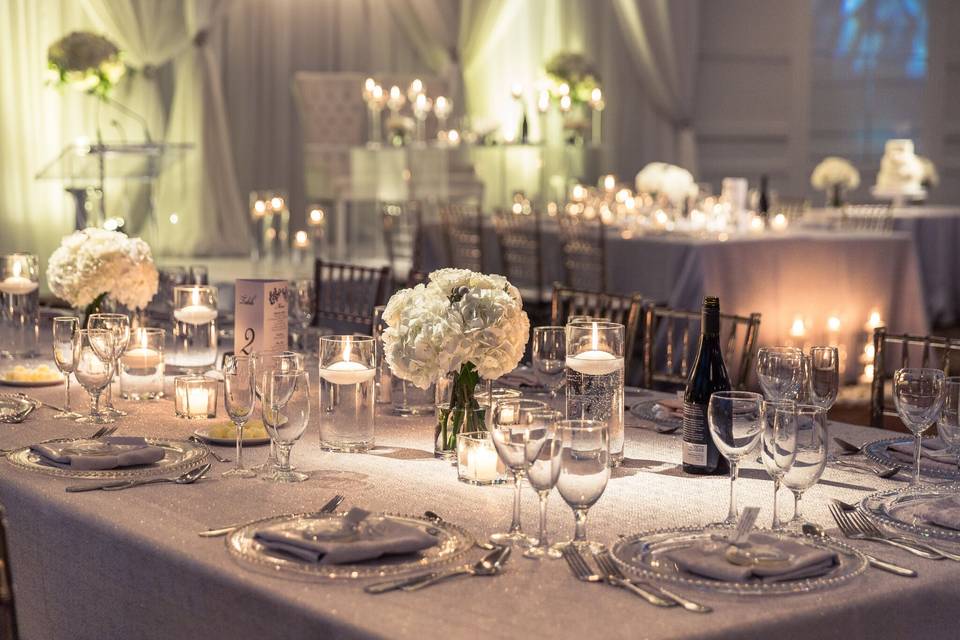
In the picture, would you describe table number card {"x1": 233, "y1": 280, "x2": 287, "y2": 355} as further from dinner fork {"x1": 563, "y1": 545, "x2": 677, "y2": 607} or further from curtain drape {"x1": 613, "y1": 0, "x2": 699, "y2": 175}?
curtain drape {"x1": 613, "y1": 0, "x2": 699, "y2": 175}

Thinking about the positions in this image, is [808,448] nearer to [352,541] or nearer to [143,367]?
[352,541]

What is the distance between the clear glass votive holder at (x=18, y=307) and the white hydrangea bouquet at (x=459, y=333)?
1.32 metres

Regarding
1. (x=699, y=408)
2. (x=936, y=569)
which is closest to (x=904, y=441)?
(x=699, y=408)

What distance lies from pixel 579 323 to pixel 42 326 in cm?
203

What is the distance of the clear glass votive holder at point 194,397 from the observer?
255cm

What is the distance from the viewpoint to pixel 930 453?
2.25 metres

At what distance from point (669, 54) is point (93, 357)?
953cm

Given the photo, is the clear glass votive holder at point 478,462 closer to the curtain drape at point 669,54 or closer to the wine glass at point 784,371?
the wine glass at point 784,371

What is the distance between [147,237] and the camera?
31.3 ft

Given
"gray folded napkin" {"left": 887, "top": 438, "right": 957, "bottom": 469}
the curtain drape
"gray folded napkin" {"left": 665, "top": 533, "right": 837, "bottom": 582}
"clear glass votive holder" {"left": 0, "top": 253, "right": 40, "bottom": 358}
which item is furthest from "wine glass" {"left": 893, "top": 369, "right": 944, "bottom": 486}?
the curtain drape

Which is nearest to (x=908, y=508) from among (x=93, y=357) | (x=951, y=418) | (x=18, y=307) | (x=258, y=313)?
(x=951, y=418)

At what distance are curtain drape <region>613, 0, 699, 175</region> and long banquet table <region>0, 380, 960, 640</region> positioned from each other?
9196 mm

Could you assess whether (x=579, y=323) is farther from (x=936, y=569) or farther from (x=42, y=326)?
(x=42, y=326)

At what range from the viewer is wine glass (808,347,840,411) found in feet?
7.54
